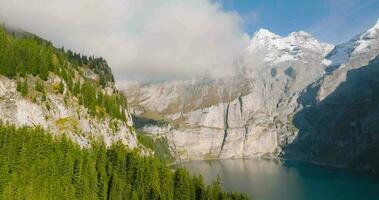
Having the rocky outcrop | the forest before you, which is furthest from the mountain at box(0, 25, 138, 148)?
the forest

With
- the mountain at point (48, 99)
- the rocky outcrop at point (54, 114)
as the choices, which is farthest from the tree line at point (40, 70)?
the rocky outcrop at point (54, 114)

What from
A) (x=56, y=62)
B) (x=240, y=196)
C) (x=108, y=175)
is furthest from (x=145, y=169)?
(x=56, y=62)

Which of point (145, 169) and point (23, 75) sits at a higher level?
point (23, 75)

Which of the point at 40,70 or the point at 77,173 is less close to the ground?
the point at 40,70

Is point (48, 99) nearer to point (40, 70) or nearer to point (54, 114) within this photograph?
point (54, 114)

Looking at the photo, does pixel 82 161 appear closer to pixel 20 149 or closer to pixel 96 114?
pixel 20 149

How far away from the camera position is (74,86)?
536 ft

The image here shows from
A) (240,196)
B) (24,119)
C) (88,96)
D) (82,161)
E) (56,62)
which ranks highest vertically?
(56,62)

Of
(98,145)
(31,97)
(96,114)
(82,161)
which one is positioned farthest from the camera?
(96,114)

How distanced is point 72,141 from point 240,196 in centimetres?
5660

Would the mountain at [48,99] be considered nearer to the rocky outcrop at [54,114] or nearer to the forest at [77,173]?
the rocky outcrop at [54,114]

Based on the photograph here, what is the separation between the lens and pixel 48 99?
140250 millimetres

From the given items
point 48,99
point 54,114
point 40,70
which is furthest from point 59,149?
point 40,70

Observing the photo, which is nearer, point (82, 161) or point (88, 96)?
point (82, 161)
